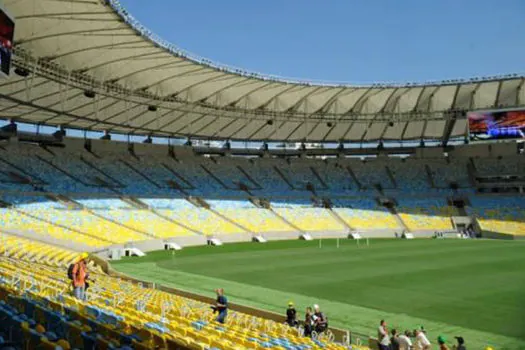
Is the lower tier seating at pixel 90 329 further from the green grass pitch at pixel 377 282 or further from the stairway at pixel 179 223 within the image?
the stairway at pixel 179 223

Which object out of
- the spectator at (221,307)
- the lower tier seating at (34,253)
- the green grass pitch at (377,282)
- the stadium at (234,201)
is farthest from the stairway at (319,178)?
the spectator at (221,307)

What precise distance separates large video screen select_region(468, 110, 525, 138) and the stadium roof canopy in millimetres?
2174

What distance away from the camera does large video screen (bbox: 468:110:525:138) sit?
157 ft

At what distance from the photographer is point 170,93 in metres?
41.0

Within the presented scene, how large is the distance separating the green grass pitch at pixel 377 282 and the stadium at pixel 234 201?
15cm

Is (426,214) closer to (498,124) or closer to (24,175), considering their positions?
(498,124)

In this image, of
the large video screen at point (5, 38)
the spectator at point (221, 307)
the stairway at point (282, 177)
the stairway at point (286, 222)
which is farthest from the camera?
the stairway at point (282, 177)

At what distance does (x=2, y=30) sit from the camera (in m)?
19.3

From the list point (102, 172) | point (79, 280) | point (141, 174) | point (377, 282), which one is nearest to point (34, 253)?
point (79, 280)

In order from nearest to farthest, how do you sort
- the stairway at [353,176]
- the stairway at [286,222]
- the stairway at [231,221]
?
the stairway at [231,221]
the stairway at [286,222]
the stairway at [353,176]

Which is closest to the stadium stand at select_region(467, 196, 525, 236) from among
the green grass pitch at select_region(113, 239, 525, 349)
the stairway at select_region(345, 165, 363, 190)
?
the green grass pitch at select_region(113, 239, 525, 349)

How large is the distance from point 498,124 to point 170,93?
108 feet

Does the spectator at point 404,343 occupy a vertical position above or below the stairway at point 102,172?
below

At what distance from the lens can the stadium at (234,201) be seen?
12.7 metres
